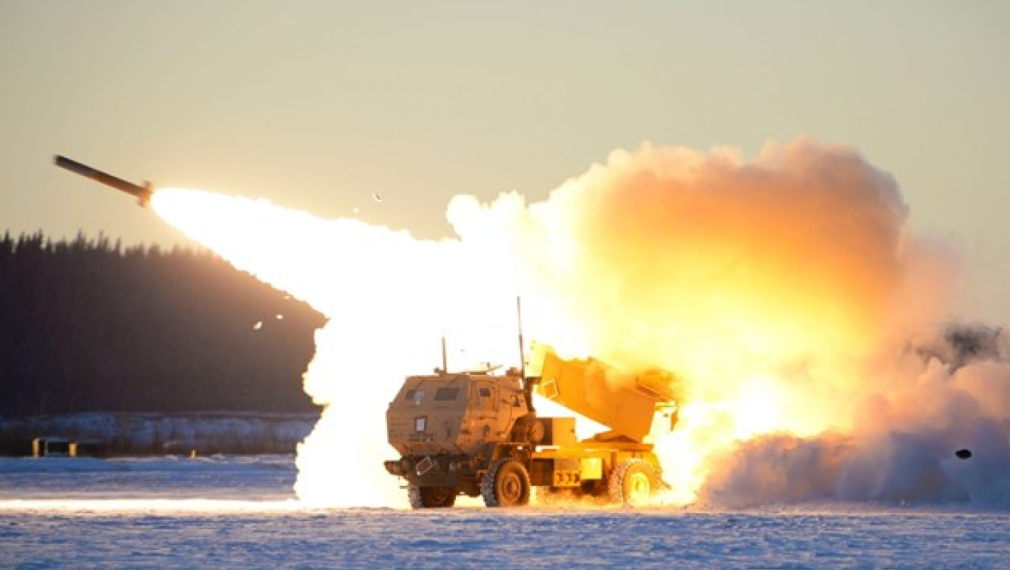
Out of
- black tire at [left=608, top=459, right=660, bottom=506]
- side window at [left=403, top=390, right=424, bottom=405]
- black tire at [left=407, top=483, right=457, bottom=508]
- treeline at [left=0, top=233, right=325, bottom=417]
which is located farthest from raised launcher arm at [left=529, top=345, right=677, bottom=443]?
treeline at [left=0, top=233, right=325, bottom=417]

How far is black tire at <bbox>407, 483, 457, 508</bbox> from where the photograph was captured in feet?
136

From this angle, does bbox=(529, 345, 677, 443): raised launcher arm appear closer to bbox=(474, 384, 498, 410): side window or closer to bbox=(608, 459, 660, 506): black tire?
bbox=(608, 459, 660, 506): black tire

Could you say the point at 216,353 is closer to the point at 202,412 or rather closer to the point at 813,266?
the point at 202,412

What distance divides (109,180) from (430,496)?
9.15 m

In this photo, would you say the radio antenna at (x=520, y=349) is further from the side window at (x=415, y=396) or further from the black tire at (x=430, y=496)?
the black tire at (x=430, y=496)

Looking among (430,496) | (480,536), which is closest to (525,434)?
(430,496)

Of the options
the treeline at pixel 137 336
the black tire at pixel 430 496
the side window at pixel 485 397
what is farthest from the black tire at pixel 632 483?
the treeline at pixel 137 336

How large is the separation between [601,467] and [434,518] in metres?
5.44

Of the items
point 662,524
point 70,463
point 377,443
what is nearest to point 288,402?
point 70,463

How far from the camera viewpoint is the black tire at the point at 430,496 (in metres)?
41.4

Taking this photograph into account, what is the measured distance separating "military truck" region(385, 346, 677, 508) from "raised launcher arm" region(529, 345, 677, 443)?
0.07ft

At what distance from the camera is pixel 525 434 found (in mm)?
40938

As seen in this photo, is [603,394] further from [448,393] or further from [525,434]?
[448,393]

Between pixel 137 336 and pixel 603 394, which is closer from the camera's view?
pixel 603 394
